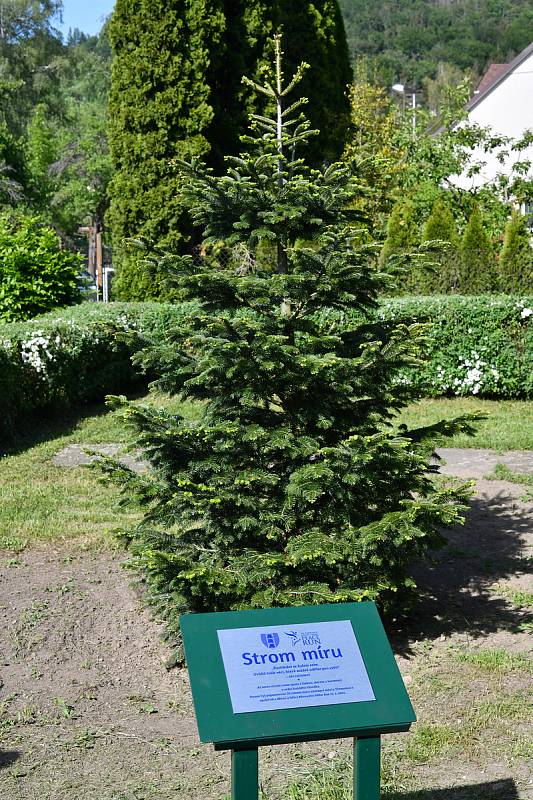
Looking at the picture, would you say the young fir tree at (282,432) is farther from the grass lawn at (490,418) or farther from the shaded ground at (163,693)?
the grass lawn at (490,418)

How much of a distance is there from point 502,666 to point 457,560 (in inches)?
68.4

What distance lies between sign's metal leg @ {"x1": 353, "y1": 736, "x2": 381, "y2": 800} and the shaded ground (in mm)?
757

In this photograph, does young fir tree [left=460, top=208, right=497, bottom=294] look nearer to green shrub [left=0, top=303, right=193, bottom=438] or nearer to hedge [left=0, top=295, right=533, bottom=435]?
hedge [left=0, top=295, right=533, bottom=435]

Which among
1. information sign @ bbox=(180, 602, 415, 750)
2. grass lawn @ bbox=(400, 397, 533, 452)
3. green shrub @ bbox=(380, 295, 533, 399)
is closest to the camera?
information sign @ bbox=(180, 602, 415, 750)

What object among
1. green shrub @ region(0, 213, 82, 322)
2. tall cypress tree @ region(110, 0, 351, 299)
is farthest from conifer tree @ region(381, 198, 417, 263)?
green shrub @ region(0, 213, 82, 322)

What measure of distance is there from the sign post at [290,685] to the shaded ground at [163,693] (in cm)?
93

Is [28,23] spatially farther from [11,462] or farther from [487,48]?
[487,48]

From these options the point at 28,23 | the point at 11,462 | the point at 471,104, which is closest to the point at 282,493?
the point at 11,462

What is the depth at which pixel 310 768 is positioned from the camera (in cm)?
385

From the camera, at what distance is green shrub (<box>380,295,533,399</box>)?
38.0 feet

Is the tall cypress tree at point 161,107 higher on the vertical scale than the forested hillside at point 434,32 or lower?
lower

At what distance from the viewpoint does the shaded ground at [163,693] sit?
3.76m

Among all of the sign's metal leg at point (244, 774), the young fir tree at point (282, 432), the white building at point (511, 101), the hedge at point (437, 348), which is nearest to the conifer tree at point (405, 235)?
the hedge at point (437, 348)

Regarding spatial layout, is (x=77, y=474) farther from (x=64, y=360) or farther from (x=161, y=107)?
(x=161, y=107)
